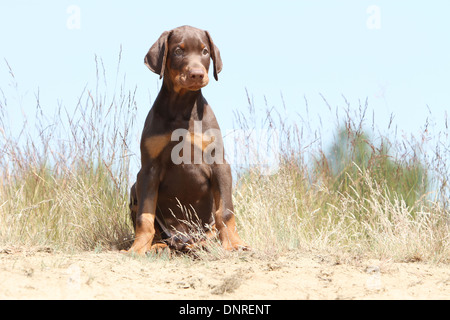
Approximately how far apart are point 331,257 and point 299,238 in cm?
80

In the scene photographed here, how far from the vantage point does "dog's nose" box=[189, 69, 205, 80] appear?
4484 millimetres

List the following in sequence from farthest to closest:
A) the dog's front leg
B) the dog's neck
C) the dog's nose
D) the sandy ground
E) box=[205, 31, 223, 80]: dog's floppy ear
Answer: box=[205, 31, 223, 80]: dog's floppy ear < the dog's neck < the dog's front leg < the dog's nose < the sandy ground

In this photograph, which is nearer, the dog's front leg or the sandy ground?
the sandy ground

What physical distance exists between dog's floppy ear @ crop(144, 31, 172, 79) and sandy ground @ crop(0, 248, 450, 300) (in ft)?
5.17

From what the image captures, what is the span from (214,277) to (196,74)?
1.57 m

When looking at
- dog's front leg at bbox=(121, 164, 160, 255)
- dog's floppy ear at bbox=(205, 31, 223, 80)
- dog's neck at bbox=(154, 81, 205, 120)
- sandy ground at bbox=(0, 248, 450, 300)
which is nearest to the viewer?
sandy ground at bbox=(0, 248, 450, 300)

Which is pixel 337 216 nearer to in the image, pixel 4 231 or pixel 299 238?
pixel 299 238

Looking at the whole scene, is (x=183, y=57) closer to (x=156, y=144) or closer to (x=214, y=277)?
(x=156, y=144)

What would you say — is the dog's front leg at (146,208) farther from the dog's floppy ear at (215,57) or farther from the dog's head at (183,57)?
the dog's floppy ear at (215,57)

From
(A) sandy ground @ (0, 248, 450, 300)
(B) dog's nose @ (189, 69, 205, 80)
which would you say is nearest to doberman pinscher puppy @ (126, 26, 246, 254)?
(B) dog's nose @ (189, 69, 205, 80)

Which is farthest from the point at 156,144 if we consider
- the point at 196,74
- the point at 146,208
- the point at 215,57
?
the point at 215,57

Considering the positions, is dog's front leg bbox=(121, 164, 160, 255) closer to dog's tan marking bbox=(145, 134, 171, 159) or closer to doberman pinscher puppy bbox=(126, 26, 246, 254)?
doberman pinscher puppy bbox=(126, 26, 246, 254)
